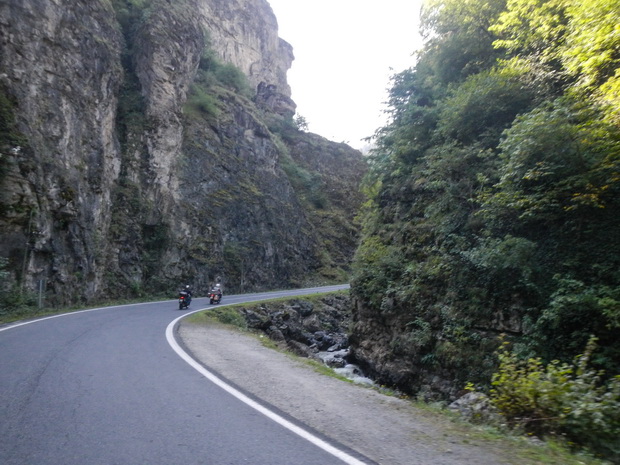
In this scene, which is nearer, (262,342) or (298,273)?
(262,342)

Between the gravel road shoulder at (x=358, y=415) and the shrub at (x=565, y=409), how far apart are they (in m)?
0.84

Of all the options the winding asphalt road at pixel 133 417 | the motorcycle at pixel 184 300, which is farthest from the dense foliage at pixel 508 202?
the motorcycle at pixel 184 300

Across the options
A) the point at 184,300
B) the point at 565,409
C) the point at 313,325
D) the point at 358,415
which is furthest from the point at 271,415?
the point at 313,325

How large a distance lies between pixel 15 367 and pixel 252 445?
515cm

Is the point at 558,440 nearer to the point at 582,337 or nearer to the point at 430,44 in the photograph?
the point at 582,337

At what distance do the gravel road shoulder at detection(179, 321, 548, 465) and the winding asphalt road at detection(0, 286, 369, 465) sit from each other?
0.31m

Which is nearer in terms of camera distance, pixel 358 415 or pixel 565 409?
pixel 565 409

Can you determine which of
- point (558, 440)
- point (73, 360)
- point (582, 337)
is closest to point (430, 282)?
point (582, 337)

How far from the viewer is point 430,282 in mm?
13219

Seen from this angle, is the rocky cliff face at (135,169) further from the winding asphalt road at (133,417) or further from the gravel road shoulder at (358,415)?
the gravel road shoulder at (358,415)

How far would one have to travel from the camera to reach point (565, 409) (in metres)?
4.65

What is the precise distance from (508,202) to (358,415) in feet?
25.1

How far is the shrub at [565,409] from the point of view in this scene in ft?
14.0

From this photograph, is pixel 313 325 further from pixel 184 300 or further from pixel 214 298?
pixel 184 300
